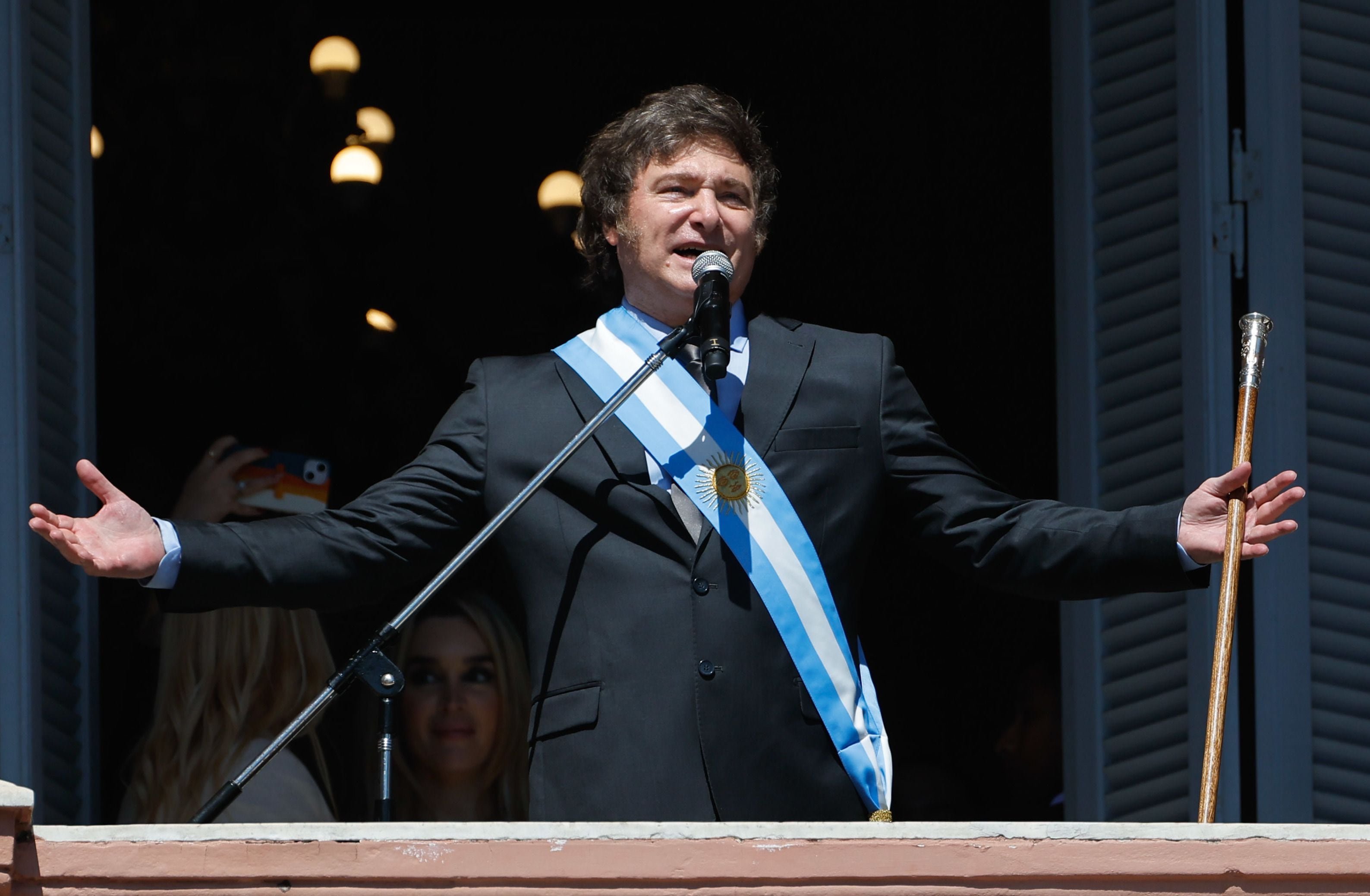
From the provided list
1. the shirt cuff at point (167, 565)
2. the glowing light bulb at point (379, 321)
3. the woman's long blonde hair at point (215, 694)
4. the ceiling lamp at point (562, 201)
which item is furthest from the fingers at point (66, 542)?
the ceiling lamp at point (562, 201)

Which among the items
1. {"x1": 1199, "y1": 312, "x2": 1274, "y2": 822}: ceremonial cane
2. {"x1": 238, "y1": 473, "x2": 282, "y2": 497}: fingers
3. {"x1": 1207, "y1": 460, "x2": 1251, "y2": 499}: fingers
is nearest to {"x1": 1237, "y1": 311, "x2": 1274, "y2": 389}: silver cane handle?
{"x1": 1199, "y1": 312, "x2": 1274, "y2": 822}: ceremonial cane

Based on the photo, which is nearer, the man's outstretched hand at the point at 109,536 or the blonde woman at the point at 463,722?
the man's outstretched hand at the point at 109,536

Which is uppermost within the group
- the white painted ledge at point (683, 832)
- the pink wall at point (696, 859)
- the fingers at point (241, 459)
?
the fingers at point (241, 459)

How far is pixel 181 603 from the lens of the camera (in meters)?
2.78

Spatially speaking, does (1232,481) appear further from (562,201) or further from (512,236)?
(512,236)

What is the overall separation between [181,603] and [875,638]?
377cm

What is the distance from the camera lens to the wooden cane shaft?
2707 millimetres

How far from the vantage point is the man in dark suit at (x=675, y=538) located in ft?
9.28

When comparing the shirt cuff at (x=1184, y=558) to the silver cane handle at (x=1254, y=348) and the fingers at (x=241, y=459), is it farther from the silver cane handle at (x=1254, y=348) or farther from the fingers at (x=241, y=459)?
the fingers at (x=241, y=459)

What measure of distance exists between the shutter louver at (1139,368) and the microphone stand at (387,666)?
5.00 feet

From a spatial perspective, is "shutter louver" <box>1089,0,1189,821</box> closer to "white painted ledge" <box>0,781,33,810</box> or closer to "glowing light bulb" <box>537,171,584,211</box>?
"white painted ledge" <box>0,781,33,810</box>

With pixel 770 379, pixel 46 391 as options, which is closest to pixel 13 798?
pixel 770 379

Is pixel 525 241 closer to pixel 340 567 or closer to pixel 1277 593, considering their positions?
pixel 1277 593


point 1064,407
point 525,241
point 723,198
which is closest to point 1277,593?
point 1064,407
